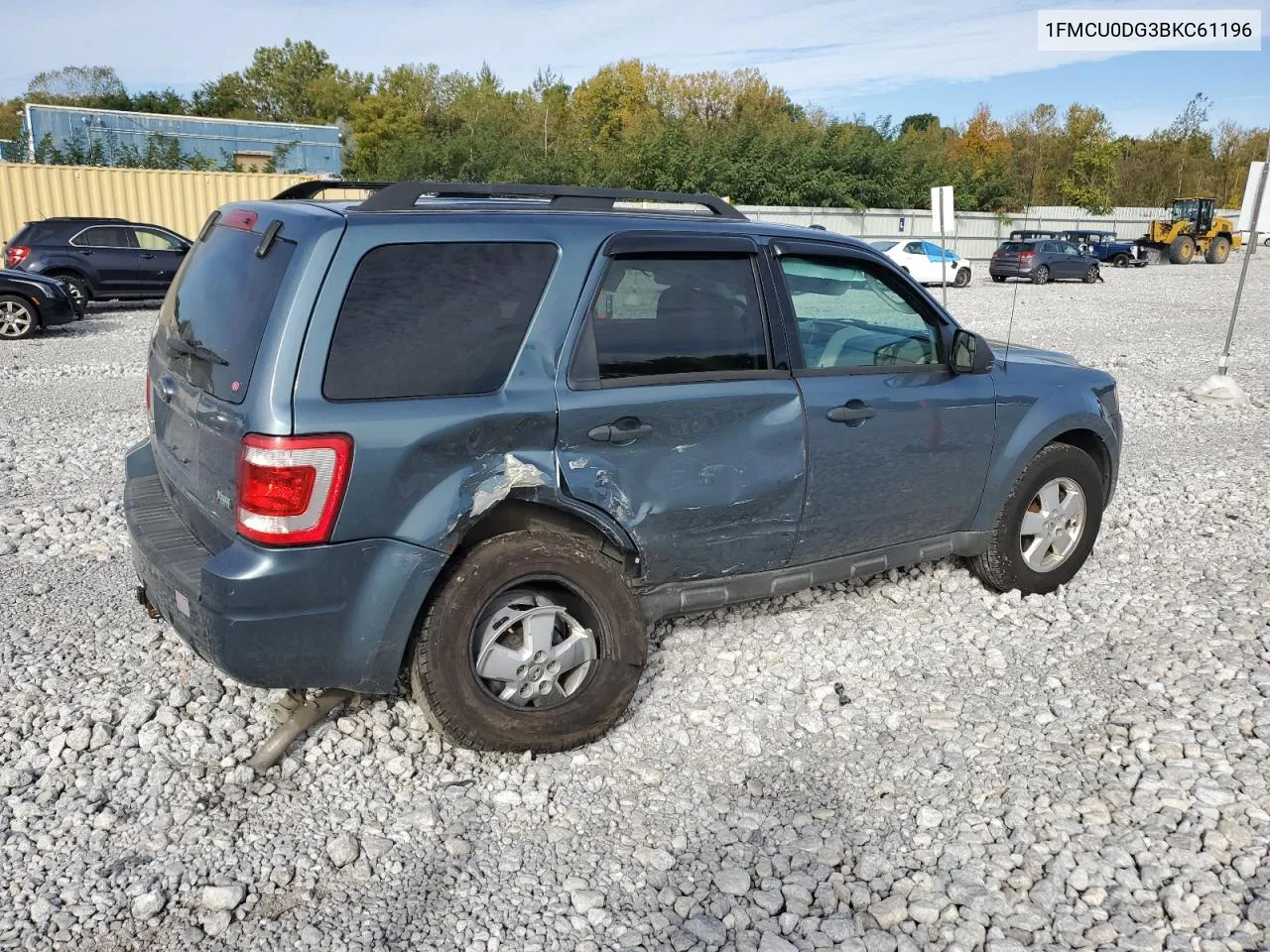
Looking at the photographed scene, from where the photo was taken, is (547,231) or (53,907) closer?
(53,907)

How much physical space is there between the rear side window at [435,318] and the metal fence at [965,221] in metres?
35.3

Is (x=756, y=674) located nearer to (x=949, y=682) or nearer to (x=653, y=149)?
(x=949, y=682)

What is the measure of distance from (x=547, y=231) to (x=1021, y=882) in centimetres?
255

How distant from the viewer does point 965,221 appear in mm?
46281

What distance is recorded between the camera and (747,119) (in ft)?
161

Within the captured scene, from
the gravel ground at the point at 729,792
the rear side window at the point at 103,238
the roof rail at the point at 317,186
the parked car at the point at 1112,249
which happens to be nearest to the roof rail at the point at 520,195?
the roof rail at the point at 317,186

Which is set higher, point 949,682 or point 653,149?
point 653,149

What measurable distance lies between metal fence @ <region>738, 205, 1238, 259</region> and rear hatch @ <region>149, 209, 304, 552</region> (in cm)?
3519

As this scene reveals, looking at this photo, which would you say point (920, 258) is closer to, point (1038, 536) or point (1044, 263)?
point (1044, 263)

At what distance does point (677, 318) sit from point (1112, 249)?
3748 centimetres

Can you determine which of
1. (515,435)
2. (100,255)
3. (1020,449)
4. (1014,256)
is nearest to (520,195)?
(515,435)

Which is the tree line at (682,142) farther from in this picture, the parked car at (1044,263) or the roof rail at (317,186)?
the roof rail at (317,186)

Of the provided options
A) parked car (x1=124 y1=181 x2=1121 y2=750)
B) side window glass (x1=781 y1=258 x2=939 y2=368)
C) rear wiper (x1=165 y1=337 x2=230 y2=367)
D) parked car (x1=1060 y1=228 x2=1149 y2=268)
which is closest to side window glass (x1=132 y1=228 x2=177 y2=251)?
parked car (x1=124 y1=181 x2=1121 y2=750)

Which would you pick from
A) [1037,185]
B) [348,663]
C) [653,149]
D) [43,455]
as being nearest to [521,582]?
[348,663]
